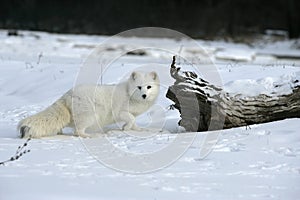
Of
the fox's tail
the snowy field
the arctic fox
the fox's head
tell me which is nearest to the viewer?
the snowy field

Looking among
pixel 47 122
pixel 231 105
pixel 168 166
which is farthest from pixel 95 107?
pixel 168 166

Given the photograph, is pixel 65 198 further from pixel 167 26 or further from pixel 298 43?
pixel 167 26

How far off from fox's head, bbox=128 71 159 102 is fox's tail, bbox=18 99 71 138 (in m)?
0.93

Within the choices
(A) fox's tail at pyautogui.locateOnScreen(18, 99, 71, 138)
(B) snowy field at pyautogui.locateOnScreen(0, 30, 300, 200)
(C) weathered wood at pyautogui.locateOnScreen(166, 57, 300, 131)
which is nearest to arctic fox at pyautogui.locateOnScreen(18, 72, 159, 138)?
(A) fox's tail at pyautogui.locateOnScreen(18, 99, 71, 138)

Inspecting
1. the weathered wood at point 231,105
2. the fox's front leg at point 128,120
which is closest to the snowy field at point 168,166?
the weathered wood at point 231,105

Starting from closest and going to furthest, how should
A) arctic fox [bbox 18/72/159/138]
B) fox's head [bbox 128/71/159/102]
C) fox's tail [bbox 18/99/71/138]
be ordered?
fox's tail [bbox 18/99/71/138], arctic fox [bbox 18/72/159/138], fox's head [bbox 128/71/159/102]

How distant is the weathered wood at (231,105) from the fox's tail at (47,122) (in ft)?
4.92

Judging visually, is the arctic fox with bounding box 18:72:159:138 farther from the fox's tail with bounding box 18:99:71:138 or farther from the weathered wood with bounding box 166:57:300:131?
the weathered wood with bounding box 166:57:300:131

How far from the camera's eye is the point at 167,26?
27.2m

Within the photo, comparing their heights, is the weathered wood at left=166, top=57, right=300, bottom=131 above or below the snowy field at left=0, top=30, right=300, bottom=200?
above

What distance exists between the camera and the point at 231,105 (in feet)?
23.9

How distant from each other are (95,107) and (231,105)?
5.67ft

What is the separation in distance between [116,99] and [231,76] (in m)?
2.96

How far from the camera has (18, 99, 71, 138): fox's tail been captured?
7.18m
